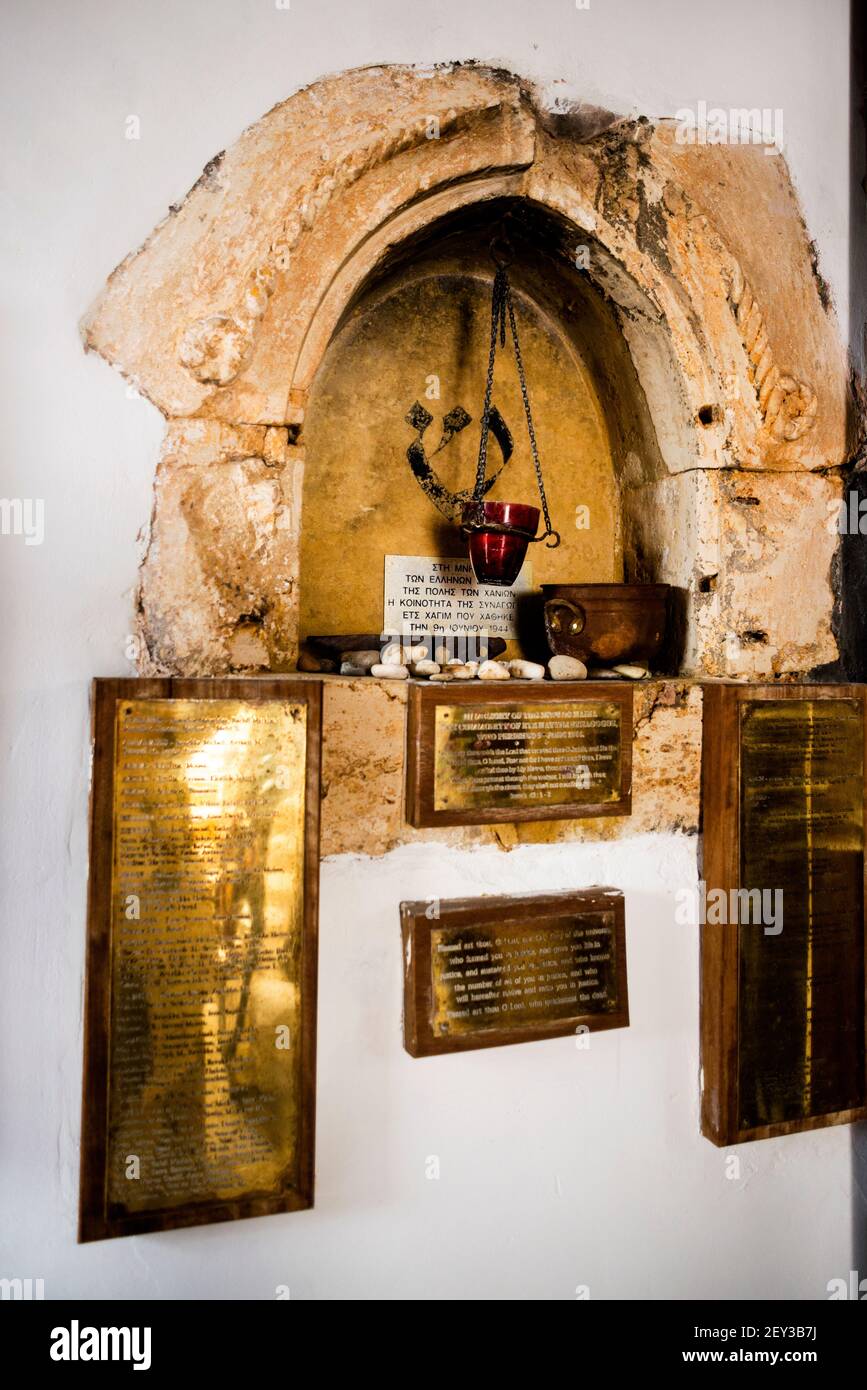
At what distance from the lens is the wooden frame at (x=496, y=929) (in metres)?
2.22

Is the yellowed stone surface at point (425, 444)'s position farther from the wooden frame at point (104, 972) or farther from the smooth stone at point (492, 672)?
the wooden frame at point (104, 972)

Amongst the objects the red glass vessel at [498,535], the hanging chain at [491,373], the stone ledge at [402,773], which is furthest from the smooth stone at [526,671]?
the hanging chain at [491,373]

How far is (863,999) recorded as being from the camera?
99.6 inches

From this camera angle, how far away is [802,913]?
245cm

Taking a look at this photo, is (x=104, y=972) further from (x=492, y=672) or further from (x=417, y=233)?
(x=417, y=233)

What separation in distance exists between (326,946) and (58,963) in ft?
1.95

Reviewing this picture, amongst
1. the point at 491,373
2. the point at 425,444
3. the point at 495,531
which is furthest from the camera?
the point at 425,444

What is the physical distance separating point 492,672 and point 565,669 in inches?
8.3

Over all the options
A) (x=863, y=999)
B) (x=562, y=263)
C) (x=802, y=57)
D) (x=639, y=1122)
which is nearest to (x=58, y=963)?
(x=639, y=1122)

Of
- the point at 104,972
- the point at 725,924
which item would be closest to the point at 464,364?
the point at 725,924

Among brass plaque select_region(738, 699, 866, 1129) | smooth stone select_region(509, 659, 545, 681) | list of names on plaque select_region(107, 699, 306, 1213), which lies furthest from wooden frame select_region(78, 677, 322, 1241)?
brass plaque select_region(738, 699, 866, 1129)

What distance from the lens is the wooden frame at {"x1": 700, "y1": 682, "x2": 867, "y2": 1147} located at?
7.82 feet

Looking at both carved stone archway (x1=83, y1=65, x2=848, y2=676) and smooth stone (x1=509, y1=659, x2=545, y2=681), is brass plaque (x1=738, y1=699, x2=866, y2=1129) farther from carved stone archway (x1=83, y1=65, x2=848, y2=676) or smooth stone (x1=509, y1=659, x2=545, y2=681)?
smooth stone (x1=509, y1=659, x2=545, y2=681)

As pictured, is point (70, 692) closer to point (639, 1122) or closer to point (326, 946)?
point (326, 946)
